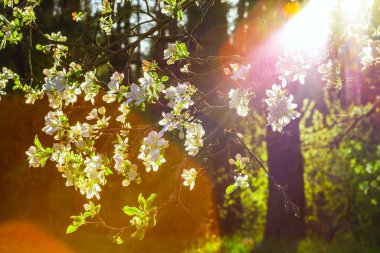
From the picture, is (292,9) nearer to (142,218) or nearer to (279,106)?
(279,106)

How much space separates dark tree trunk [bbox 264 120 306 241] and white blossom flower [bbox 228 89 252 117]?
7.90 metres

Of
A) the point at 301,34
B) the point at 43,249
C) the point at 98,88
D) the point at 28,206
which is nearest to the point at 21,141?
the point at 28,206

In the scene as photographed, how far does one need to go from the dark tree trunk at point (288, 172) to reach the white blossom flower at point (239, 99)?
7.90 m

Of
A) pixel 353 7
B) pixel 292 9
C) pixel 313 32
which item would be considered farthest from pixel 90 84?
pixel 292 9

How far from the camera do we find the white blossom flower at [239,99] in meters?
3.34

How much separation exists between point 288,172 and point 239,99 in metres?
8.21

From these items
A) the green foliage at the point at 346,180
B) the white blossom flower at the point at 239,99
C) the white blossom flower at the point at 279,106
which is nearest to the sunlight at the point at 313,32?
the white blossom flower at the point at 279,106

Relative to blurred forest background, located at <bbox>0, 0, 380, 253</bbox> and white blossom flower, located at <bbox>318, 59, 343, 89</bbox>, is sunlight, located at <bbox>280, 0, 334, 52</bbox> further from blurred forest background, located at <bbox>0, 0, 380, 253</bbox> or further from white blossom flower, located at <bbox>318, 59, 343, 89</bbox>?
blurred forest background, located at <bbox>0, 0, 380, 253</bbox>

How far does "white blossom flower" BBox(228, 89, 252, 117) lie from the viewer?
334cm

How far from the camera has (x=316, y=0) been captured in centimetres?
415

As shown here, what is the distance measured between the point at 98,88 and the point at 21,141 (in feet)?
23.5

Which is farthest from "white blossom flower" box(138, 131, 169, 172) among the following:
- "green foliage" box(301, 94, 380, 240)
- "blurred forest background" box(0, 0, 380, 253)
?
"green foliage" box(301, 94, 380, 240)

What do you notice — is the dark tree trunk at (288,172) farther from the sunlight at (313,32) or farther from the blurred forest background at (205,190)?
the sunlight at (313,32)

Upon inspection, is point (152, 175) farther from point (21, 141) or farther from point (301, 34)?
point (301, 34)
